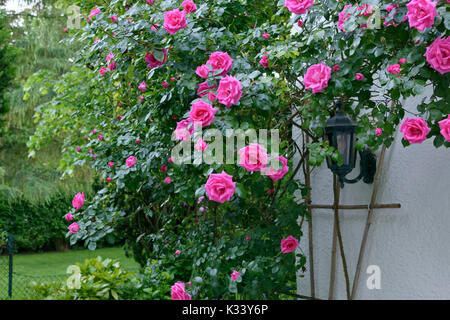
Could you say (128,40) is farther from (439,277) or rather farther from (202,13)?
(439,277)

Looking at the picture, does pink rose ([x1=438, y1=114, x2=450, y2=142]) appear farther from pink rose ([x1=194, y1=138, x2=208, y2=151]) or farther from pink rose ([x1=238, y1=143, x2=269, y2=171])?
pink rose ([x1=194, y1=138, x2=208, y2=151])

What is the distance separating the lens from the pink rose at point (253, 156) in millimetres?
1699

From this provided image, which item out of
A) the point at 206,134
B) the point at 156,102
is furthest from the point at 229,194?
the point at 156,102

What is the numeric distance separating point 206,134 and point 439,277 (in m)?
1.25

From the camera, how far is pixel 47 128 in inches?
220

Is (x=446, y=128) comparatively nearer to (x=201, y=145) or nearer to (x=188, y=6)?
(x=201, y=145)

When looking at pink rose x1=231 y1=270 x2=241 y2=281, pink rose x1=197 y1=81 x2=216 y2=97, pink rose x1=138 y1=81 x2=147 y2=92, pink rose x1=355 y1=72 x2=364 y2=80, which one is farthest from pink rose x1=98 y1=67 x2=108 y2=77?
pink rose x1=355 y1=72 x2=364 y2=80

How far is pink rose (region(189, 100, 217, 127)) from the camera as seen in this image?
1761mm

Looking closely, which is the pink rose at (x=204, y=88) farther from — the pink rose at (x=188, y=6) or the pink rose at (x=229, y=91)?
the pink rose at (x=188, y=6)

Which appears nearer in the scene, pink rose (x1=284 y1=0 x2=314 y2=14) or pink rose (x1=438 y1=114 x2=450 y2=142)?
pink rose (x1=438 y1=114 x2=450 y2=142)

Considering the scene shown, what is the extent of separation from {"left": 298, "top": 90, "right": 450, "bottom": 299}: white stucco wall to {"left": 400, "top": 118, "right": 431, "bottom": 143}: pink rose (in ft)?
1.69

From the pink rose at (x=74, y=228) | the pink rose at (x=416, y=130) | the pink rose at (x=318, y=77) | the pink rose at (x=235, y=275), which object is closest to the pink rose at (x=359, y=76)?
the pink rose at (x=318, y=77)

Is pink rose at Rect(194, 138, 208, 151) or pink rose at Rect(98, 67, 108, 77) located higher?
pink rose at Rect(98, 67, 108, 77)

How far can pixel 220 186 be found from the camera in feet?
5.60
